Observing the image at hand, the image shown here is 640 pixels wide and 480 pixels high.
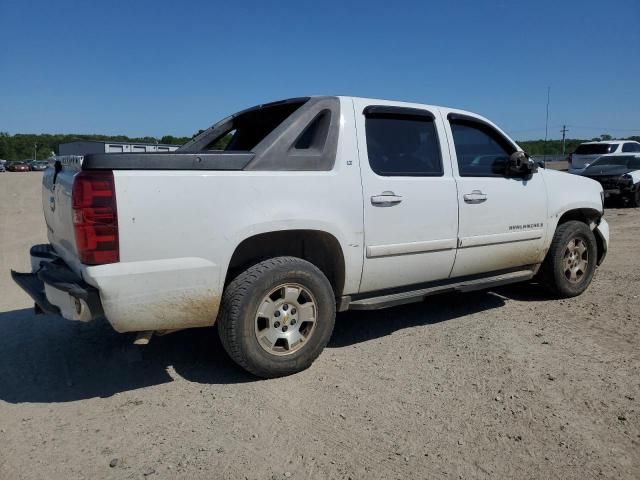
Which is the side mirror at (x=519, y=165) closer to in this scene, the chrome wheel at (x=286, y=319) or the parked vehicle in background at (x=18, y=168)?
the chrome wheel at (x=286, y=319)

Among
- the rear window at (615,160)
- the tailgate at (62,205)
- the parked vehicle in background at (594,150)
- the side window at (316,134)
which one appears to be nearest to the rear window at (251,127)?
the side window at (316,134)

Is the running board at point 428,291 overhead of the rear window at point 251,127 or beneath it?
beneath

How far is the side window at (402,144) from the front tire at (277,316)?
3.39 ft

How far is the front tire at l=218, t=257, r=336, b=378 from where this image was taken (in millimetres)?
3348

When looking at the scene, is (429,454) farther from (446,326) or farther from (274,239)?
(446,326)

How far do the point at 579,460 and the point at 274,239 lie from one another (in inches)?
87.6

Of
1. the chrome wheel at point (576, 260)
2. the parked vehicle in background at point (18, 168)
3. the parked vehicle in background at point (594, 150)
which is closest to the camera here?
the chrome wheel at point (576, 260)

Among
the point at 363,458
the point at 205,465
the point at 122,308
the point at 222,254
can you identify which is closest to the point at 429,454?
the point at 363,458

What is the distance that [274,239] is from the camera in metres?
3.68

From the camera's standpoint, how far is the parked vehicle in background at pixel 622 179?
1443cm

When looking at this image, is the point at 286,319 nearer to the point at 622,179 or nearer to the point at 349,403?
the point at 349,403

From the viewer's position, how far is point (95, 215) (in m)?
2.89

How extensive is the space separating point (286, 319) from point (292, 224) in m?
0.66

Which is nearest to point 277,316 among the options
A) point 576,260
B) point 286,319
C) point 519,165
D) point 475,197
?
point 286,319
